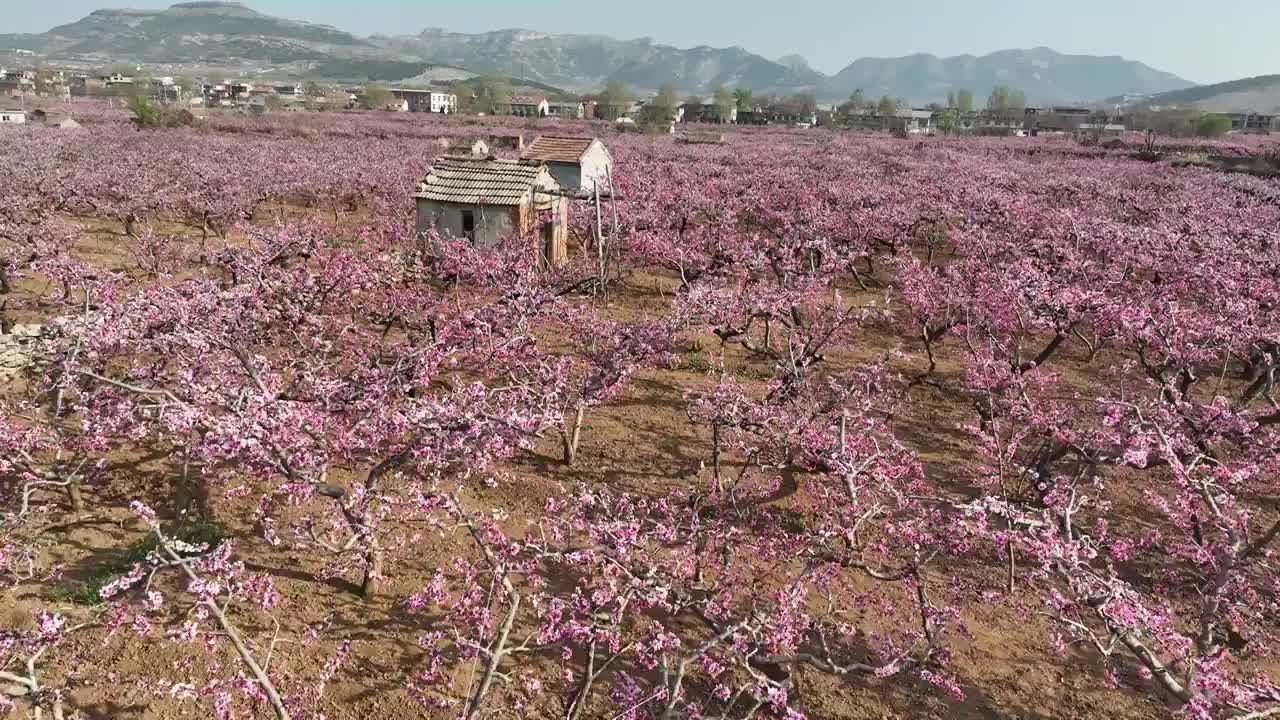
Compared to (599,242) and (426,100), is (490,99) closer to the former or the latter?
(426,100)

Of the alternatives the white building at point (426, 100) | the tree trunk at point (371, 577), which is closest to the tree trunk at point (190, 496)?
the tree trunk at point (371, 577)

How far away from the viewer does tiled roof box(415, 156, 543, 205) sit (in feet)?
81.7

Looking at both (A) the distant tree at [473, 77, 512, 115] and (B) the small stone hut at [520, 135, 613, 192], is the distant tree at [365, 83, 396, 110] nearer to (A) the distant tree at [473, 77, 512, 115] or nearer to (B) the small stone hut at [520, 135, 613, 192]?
(A) the distant tree at [473, 77, 512, 115]

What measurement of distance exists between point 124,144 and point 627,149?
41.4 m

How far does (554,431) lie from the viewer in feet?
47.6

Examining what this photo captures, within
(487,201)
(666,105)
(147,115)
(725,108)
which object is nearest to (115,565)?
(487,201)

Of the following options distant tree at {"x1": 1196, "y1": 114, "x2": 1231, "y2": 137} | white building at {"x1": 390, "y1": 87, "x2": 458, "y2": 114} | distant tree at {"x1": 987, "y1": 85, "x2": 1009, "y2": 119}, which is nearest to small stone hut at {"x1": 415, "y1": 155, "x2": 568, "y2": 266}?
distant tree at {"x1": 1196, "y1": 114, "x2": 1231, "y2": 137}

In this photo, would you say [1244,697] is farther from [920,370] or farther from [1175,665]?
[920,370]

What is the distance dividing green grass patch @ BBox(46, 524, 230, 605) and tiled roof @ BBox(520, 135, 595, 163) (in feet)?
103

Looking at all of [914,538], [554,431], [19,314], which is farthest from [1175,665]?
[19,314]

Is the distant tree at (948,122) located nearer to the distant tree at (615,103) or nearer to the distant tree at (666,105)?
the distant tree at (666,105)

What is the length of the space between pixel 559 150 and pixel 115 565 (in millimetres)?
33223

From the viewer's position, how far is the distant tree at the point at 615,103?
154750 millimetres

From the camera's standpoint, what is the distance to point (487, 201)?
2470cm
